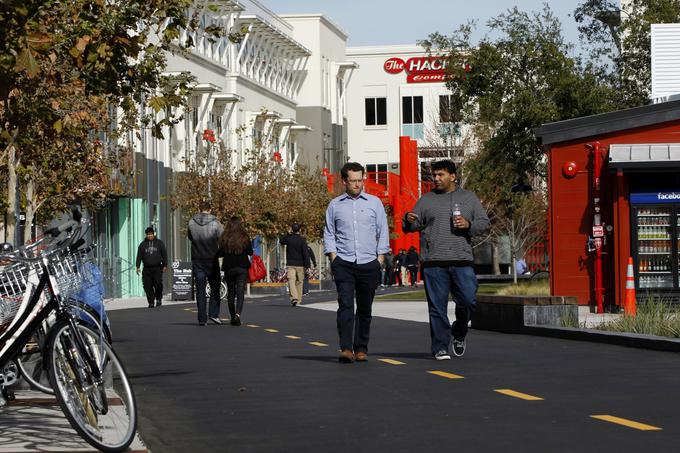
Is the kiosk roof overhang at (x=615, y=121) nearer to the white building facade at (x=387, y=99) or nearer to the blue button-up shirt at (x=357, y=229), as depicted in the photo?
the blue button-up shirt at (x=357, y=229)

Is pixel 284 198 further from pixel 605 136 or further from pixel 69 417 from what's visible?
pixel 69 417

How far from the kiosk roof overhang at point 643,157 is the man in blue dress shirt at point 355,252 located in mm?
13711

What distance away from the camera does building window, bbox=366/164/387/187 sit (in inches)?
4062

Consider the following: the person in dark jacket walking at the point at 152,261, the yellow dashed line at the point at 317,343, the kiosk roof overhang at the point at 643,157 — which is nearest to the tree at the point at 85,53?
the yellow dashed line at the point at 317,343

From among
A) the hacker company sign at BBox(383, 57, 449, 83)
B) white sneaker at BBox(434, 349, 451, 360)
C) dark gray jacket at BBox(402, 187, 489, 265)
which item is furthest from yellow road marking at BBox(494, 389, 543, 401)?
the hacker company sign at BBox(383, 57, 449, 83)

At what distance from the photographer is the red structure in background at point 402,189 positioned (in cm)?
8281

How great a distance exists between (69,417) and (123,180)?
1687 inches

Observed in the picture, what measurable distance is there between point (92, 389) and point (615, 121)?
22246mm

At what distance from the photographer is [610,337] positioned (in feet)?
59.8

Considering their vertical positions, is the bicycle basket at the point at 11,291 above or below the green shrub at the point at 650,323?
above

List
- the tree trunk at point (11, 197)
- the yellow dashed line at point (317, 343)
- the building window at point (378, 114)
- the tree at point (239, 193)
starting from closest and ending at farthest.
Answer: the yellow dashed line at point (317, 343)
the tree trunk at point (11, 197)
the tree at point (239, 193)
the building window at point (378, 114)

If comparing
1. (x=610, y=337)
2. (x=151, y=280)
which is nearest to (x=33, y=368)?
(x=610, y=337)

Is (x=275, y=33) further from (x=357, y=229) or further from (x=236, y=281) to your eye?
(x=357, y=229)

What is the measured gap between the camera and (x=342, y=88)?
335 feet
